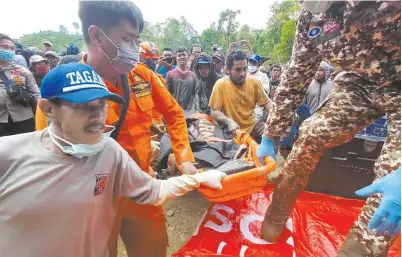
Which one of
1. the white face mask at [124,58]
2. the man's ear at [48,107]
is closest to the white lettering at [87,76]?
the man's ear at [48,107]

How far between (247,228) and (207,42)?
77.4ft

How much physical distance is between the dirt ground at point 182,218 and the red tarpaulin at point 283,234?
290 mm

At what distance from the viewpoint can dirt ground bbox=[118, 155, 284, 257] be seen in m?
2.45

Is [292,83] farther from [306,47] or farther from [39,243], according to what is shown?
[39,243]

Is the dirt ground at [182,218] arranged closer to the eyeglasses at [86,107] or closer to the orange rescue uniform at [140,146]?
the orange rescue uniform at [140,146]

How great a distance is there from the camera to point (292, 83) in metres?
1.85

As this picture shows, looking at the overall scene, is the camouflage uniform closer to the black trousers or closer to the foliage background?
the black trousers

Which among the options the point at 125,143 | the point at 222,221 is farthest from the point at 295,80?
the point at 222,221

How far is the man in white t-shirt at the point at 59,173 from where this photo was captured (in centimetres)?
102

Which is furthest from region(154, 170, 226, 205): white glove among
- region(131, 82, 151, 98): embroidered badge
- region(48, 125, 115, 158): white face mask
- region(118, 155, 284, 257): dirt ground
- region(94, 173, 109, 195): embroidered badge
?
region(118, 155, 284, 257): dirt ground

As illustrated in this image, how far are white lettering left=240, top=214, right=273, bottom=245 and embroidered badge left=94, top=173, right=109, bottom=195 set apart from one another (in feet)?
4.44

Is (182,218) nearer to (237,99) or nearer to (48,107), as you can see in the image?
(237,99)

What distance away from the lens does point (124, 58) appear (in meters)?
1.54

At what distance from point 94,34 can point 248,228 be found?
1747mm
